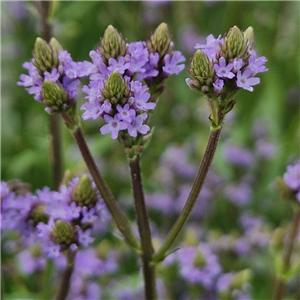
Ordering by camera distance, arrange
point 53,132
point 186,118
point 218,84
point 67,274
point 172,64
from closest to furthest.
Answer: point 218,84 < point 172,64 < point 67,274 < point 53,132 < point 186,118

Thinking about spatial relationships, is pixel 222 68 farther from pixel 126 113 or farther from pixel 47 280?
pixel 47 280

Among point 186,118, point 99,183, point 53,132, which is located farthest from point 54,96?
point 186,118

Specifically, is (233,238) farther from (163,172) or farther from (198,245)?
(163,172)

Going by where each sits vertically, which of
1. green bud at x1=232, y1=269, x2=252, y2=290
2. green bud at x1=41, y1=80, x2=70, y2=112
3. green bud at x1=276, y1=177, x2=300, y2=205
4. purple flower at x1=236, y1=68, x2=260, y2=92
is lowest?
green bud at x1=232, y1=269, x2=252, y2=290

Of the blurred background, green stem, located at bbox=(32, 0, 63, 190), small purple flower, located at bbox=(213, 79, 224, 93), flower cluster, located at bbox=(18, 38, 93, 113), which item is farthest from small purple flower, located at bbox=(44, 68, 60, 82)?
the blurred background

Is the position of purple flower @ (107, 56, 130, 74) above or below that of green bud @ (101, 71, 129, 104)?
above

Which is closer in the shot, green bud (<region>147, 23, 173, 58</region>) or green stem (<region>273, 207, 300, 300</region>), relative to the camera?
green bud (<region>147, 23, 173, 58</region>)

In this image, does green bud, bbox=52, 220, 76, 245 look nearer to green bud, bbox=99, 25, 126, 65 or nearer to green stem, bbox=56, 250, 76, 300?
green stem, bbox=56, 250, 76, 300
